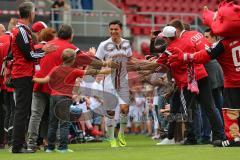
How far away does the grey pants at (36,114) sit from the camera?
470 inches

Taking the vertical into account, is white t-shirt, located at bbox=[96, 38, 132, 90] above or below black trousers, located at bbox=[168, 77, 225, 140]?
above

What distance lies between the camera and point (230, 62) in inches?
447

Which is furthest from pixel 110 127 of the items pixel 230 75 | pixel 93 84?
pixel 230 75

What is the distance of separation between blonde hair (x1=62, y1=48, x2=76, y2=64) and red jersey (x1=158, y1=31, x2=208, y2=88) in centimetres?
179

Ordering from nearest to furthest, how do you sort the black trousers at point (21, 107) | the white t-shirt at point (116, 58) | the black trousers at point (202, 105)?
the black trousers at point (21, 107) < the black trousers at point (202, 105) < the white t-shirt at point (116, 58)

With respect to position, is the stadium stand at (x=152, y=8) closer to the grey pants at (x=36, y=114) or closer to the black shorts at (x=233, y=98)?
the grey pants at (x=36, y=114)

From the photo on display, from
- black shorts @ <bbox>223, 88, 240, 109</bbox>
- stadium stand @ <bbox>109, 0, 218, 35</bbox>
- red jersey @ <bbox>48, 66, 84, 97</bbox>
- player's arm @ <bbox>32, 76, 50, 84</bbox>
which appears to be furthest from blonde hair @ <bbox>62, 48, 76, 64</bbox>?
stadium stand @ <bbox>109, 0, 218, 35</bbox>

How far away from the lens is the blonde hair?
11.6 m

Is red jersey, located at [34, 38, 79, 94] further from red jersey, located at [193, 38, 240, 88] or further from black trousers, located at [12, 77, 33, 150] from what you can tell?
red jersey, located at [193, 38, 240, 88]

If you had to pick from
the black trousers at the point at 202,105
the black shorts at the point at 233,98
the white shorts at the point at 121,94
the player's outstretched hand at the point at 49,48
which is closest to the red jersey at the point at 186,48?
the black trousers at the point at 202,105

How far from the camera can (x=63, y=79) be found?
11758mm

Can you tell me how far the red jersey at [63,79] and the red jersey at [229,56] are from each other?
1.94 metres

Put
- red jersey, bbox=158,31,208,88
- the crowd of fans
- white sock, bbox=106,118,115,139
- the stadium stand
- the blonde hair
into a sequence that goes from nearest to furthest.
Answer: the crowd of fans
the blonde hair
red jersey, bbox=158,31,208,88
white sock, bbox=106,118,115,139
the stadium stand

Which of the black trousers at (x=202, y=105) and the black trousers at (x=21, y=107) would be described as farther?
the black trousers at (x=202, y=105)
